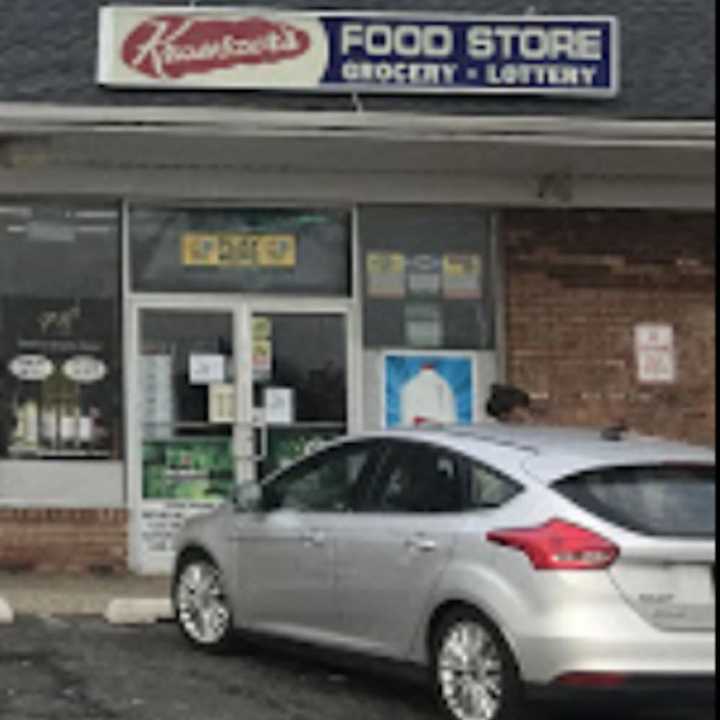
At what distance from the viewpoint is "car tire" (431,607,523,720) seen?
Result: 642 cm

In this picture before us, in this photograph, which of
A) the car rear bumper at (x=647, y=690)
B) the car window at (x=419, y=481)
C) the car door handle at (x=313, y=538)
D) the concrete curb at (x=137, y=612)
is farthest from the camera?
the concrete curb at (x=137, y=612)

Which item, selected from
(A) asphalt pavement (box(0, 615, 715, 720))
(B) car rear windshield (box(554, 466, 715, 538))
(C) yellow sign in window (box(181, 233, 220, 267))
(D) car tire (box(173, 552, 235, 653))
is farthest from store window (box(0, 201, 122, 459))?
(B) car rear windshield (box(554, 466, 715, 538))

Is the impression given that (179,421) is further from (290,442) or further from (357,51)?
(357,51)

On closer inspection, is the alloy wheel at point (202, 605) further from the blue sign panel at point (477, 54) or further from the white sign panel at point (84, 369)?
the blue sign panel at point (477, 54)

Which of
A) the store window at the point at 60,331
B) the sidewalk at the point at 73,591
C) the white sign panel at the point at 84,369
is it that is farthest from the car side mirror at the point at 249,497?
the white sign panel at the point at 84,369

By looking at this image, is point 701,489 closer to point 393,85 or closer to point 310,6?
point 393,85

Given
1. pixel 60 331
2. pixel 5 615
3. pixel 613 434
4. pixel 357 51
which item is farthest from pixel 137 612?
pixel 357 51

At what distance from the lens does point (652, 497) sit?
21.9 feet

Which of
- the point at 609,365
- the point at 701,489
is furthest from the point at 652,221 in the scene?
the point at 701,489

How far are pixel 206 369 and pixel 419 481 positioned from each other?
5.15 m

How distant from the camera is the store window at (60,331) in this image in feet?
39.0

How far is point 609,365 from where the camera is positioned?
12812 mm

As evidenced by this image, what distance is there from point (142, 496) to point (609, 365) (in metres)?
4.25

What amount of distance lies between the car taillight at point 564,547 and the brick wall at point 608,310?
605 cm
